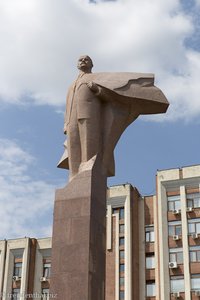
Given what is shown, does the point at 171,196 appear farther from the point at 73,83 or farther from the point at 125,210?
the point at 73,83

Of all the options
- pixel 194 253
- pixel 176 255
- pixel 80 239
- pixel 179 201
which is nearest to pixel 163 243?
pixel 176 255

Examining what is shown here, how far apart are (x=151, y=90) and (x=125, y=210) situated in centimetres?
2153

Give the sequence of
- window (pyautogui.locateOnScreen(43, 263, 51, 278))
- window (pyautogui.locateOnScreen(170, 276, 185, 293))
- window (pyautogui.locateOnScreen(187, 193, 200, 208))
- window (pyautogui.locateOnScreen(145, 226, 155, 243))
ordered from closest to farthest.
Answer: window (pyautogui.locateOnScreen(170, 276, 185, 293)), window (pyautogui.locateOnScreen(187, 193, 200, 208)), window (pyautogui.locateOnScreen(145, 226, 155, 243)), window (pyautogui.locateOnScreen(43, 263, 51, 278))

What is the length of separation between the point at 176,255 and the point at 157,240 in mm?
1467

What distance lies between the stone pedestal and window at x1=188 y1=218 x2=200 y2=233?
20.8 metres

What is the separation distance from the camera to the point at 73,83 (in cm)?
948

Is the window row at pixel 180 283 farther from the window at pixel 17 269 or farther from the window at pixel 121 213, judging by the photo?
the window at pixel 17 269

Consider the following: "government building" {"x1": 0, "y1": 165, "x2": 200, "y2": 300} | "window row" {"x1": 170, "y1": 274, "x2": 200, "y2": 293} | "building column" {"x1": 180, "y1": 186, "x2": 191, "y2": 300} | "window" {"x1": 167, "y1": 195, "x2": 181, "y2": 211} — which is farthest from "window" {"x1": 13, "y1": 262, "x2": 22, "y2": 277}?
"building column" {"x1": 180, "y1": 186, "x2": 191, "y2": 300}

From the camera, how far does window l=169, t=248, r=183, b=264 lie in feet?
92.3

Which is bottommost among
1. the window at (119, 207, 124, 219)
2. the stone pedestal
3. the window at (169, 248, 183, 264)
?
the stone pedestal

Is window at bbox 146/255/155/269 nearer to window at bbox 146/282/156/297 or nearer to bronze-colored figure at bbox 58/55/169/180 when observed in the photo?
window at bbox 146/282/156/297

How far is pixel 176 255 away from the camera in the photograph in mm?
28297

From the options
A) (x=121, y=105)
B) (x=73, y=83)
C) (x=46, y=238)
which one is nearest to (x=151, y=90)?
(x=121, y=105)

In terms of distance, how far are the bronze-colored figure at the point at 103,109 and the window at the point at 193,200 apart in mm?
20689
